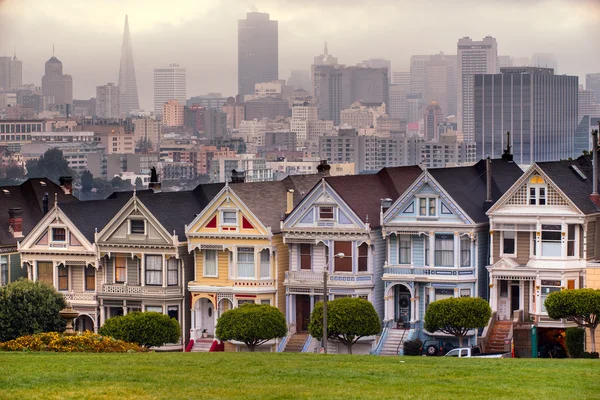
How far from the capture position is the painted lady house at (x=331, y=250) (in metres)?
49.3

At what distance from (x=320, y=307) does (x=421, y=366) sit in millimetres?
15935

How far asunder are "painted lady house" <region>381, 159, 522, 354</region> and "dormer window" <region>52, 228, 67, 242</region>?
11.4m

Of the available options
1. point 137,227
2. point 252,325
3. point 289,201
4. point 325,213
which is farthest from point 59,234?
point 325,213

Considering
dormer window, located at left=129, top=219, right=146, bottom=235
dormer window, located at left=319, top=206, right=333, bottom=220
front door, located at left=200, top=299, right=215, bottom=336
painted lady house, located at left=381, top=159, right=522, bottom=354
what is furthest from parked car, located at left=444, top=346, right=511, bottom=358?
dormer window, located at left=129, top=219, right=146, bottom=235

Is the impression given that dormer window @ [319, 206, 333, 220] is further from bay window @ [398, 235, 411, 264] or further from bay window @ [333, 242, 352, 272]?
bay window @ [398, 235, 411, 264]

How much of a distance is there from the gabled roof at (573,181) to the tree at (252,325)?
947 centimetres

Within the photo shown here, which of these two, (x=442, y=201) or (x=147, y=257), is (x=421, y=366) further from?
(x=147, y=257)

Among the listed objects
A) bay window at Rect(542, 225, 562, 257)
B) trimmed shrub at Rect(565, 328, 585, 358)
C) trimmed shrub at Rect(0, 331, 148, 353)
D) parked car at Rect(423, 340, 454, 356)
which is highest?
bay window at Rect(542, 225, 562, 257)

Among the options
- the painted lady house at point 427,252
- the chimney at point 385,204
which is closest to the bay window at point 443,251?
the painted lady house at point 427,252

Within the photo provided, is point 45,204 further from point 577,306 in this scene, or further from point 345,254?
point 577,306

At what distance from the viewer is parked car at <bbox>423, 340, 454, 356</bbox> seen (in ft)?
156

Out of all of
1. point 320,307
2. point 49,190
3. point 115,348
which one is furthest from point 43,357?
point 49,190

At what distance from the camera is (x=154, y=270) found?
2044 inches

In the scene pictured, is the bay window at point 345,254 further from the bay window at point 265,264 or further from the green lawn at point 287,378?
the green lawn at point 287,378
